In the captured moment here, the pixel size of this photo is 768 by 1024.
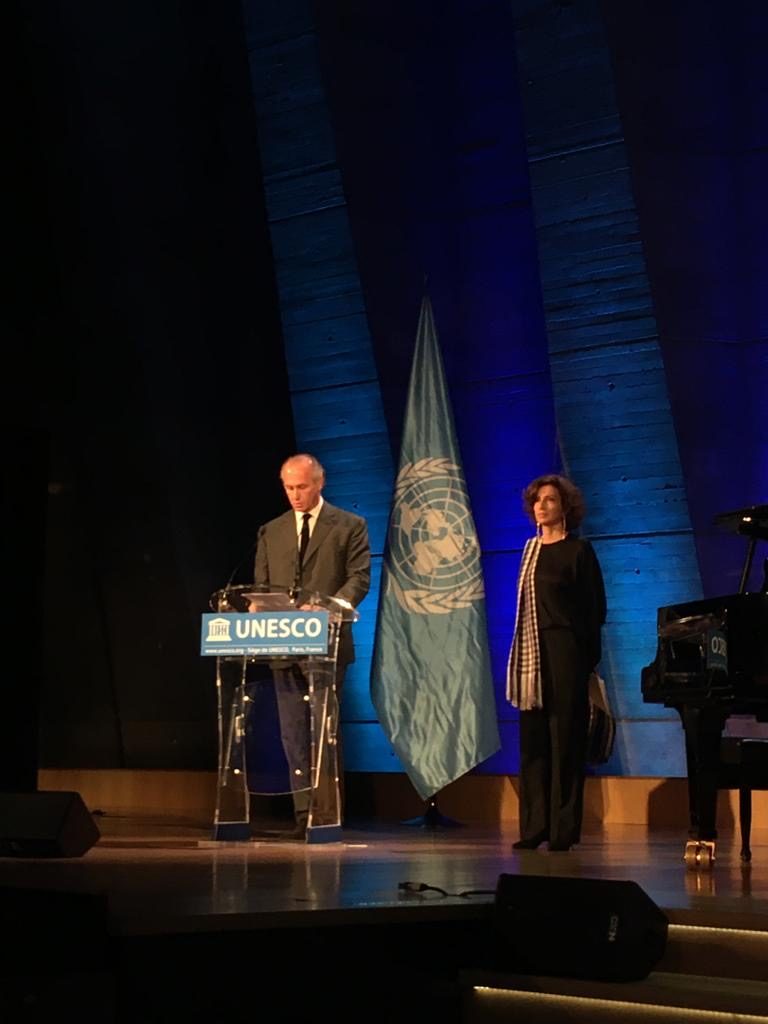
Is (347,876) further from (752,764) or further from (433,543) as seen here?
(433,543)

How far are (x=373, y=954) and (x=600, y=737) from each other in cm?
246

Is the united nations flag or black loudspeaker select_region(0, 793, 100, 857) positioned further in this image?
the united nations flag

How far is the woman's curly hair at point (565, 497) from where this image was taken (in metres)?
5.49

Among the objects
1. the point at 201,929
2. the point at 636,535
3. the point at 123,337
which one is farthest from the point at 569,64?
the point at 201,929

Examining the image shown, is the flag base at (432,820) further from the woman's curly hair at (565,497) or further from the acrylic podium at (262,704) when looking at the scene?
the woman's curly hair at (565,497)

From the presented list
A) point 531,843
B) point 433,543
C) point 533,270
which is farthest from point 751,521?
point 533,270

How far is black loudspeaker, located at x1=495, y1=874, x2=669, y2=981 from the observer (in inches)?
129

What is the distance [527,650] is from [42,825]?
1.95 meters

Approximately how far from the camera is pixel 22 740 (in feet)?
26.5

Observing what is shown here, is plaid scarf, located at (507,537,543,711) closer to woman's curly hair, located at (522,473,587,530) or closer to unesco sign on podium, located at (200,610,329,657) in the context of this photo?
woman's curly hair, located at (522,473,587,530)

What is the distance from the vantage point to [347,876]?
4.11m

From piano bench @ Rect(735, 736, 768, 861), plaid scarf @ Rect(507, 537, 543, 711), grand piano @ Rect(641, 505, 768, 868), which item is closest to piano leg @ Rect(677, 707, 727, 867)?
grand piano @ Rect(641, 505, 768, 868)

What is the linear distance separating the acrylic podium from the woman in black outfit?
2.27 ft

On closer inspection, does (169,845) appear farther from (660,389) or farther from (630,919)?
(660,389)
